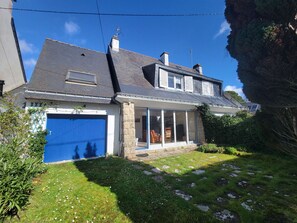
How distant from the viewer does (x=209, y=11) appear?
9117mm

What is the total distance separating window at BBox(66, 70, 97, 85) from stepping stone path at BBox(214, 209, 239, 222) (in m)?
9.59

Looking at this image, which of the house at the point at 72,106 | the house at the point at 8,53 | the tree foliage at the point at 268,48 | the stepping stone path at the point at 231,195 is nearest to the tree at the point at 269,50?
the tree foliage at the point at 268,48

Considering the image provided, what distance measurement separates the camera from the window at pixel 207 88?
16.4m

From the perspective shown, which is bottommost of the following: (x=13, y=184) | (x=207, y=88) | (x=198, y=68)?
(x=13, y=184)

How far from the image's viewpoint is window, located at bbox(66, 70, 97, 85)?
9766 mm

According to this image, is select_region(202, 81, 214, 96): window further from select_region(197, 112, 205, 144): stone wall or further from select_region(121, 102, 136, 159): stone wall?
select_region(121, 102, 136, 159): stone wall

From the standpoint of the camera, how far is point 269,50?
4.19 meters

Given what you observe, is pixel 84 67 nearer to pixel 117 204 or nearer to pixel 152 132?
pixel 152 132

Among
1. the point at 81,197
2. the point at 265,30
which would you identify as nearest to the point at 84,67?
the point at 81,197

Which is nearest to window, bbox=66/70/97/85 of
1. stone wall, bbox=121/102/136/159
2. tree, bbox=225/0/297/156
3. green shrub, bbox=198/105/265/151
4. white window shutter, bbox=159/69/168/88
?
stone wall, bbox=121/102/136/159

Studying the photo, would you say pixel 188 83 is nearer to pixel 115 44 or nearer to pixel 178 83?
pixel 178 83

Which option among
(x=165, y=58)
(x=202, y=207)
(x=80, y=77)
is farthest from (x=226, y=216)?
(x=165, y=58)

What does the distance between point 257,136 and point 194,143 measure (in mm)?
4640

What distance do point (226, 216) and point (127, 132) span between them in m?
6.64
